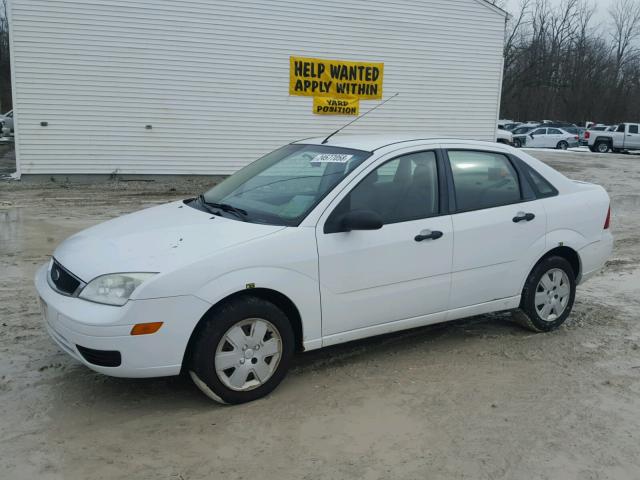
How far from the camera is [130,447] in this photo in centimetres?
338

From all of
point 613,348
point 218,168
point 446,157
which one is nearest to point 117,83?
point 218,168

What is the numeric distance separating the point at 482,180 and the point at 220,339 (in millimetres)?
2469

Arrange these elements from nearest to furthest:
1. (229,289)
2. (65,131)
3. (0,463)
Result: (0,463) → (229,289) → (65,131)

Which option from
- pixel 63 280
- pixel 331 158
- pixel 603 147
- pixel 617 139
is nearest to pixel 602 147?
pixel 603 147

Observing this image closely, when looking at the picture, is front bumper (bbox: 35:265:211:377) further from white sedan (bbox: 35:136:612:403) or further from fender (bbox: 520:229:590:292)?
fender (bbox: 520:229:590:292)

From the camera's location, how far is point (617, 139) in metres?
34.1

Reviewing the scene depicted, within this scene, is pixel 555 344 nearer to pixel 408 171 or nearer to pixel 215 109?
pixel 408 171

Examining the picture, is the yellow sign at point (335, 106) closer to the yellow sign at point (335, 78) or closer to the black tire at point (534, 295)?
the yellow sign at point (335, 78)

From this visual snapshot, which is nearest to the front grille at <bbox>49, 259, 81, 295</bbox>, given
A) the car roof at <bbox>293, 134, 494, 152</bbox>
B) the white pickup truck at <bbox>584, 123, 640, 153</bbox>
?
the car roof at <bbox>293, 134, 494, 152</bbox>

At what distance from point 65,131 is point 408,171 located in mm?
13014

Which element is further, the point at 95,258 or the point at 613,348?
the point at 613,348

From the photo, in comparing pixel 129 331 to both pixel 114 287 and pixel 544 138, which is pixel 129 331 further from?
pixel 544 138

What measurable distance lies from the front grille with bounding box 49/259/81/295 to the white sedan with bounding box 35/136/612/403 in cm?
1

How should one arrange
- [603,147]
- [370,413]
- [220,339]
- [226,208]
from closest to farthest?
[220,339], [370,413], [226,208], [603,147]
